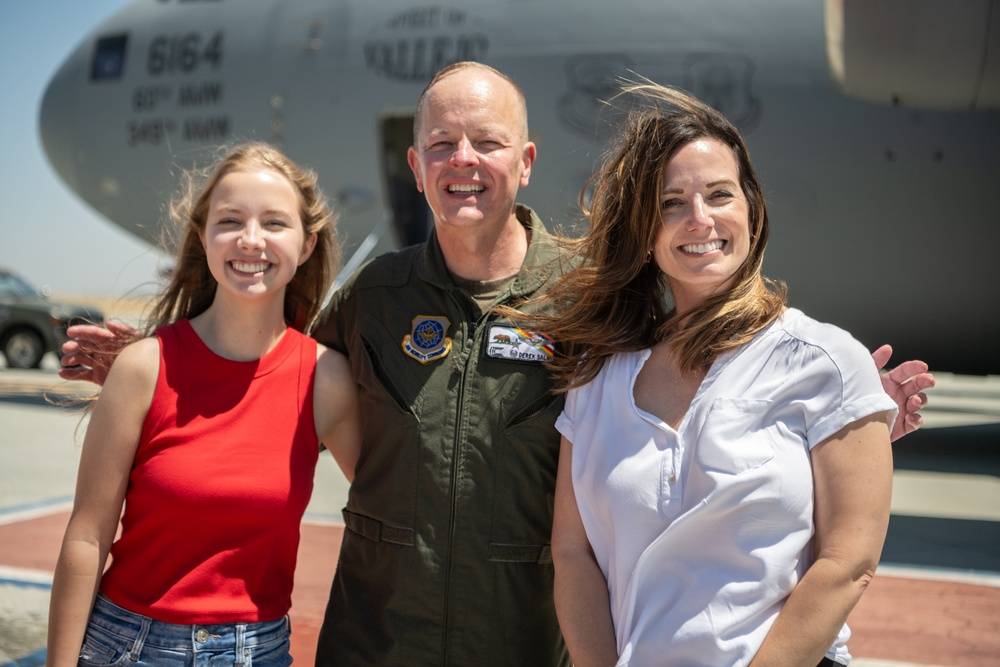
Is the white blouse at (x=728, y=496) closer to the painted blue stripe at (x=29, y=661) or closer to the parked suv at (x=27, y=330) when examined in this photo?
the painted blue stripe at (x=29, y=661)

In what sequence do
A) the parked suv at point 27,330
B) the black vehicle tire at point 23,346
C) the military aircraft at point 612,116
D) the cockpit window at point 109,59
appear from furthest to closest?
the black vehicle tire at point 23,346, the parked suv at point 27,330, the cockpit window at point 109,59, the military aircraft at point 612,116

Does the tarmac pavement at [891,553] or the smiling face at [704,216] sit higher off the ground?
the smiling face at [704,216]

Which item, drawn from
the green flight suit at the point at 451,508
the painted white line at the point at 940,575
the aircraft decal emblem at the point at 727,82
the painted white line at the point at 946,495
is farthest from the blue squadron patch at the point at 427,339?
the aircraft decal emblem at the point at 727,82

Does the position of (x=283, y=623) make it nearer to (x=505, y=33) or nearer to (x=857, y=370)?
(x=857, y=370)

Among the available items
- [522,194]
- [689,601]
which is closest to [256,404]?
[689,601]

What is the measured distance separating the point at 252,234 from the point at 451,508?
89 cm

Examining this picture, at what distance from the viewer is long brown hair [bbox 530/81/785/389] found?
2.12m

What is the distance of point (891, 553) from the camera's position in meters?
5.93

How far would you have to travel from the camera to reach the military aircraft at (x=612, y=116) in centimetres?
789

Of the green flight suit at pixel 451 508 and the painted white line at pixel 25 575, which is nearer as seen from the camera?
the green flight suit at pixel 451 508

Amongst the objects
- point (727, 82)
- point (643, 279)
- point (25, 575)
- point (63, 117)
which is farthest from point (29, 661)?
point (63, 117)

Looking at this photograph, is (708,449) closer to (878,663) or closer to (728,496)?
(728,496)

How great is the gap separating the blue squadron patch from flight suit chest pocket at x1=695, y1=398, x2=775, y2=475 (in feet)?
2.73

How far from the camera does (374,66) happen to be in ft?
30.1
